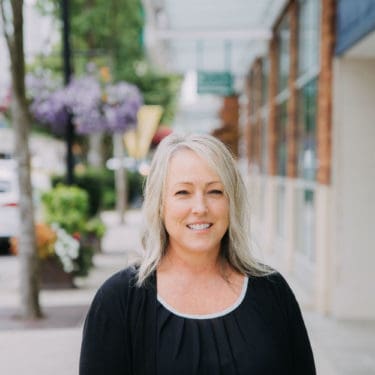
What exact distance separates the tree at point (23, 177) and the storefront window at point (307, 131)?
13.2ft

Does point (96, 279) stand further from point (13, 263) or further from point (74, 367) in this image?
point (74, 367)

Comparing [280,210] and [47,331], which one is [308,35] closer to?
[280,210]

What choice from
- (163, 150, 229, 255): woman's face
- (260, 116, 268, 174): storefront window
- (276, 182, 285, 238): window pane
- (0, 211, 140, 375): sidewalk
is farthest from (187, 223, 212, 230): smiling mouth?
(260, 116, 268, 174): storefront window

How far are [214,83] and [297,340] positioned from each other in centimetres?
1426

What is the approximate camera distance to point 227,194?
7.27 ft

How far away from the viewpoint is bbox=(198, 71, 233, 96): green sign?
53.0 feet

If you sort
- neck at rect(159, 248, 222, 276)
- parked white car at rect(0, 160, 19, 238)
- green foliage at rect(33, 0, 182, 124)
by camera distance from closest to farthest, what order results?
1. neck at rect(159, 248, 222, 276)
2. parked white car at rect(0, 160, 19, 238)
3. green foliage at rect(33, 0, 182, 124)

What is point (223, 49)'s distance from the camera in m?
19.5

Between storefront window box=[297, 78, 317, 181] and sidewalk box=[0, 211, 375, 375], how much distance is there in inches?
96.0

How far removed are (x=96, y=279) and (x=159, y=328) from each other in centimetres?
854

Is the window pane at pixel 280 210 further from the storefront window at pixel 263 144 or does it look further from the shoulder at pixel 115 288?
the shoulder at pixel 115 288

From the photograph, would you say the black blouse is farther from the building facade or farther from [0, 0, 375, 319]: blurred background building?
the building facade

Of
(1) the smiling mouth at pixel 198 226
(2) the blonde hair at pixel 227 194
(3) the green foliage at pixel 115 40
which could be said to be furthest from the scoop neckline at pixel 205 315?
(3) the green foliage at pixel 115 40

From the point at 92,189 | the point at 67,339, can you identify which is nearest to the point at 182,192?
the point at 67,339
